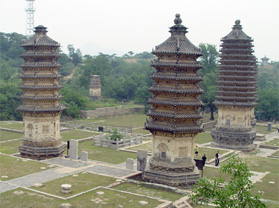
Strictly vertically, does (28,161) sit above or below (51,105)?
below

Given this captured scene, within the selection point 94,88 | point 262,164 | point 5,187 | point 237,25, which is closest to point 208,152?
point 262,164

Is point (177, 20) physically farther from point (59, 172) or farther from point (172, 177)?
point (59, 172)

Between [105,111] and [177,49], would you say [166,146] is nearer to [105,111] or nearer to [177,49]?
[177,49]

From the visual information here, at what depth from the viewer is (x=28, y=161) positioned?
98.6ft

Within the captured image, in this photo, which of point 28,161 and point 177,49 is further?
point 28,161

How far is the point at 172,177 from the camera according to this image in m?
25.5

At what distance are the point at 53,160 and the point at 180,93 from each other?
39.6 ft

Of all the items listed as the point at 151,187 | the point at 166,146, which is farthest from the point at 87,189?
the point at 166,146

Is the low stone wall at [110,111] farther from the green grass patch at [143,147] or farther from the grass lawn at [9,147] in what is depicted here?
the green grass patch at [143,147]

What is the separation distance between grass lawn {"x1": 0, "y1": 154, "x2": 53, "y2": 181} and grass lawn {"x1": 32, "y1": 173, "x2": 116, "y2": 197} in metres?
3.05

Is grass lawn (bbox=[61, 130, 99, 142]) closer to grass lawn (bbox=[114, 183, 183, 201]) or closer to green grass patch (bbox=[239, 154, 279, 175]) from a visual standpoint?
green grass patch (bbox=[239, 154, 279, 175])

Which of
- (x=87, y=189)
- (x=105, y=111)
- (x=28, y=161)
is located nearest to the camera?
(x=87, y=189)

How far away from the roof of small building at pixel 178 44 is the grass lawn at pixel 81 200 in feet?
31.4

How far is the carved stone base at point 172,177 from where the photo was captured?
25531mm
